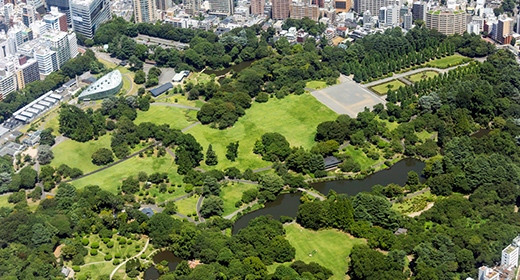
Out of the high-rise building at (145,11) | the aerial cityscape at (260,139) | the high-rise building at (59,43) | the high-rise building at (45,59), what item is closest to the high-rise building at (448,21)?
the aerial cityscape at (260,139)

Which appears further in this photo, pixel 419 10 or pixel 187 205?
pixel 419 10

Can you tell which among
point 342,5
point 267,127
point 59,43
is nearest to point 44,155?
point 267,127

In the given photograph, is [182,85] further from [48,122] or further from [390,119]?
[390,119]

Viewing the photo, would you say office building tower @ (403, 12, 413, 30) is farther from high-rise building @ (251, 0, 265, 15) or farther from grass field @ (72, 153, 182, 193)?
grass field @ (72, 153, 182, 193)

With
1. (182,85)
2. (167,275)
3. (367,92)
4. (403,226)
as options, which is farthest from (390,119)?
(167,275)

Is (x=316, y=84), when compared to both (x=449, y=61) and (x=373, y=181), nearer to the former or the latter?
(x=449, y=61)

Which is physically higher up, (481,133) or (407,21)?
(407,21)
